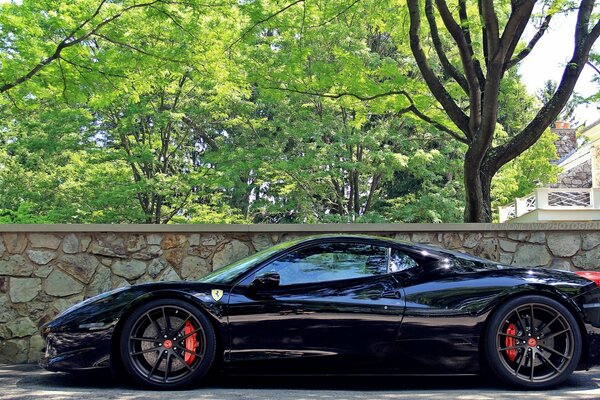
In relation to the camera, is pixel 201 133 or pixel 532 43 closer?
pixel 532 43

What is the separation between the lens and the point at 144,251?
7793mm

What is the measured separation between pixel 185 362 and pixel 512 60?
9.58m

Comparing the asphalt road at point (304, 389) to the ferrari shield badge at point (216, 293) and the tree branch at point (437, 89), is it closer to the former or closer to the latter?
the ferrari shield badge at point (216, 293)

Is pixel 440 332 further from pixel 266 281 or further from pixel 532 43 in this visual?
pixel 532 43

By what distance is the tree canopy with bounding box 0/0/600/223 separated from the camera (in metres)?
11.8

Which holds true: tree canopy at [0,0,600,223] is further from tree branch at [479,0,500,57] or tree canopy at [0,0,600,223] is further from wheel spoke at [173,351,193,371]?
wheel spoke at [173,351,193,371]

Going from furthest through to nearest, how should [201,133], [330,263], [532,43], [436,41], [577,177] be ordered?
[577,177], [201,133], [532,43], [436,41], [330,263]

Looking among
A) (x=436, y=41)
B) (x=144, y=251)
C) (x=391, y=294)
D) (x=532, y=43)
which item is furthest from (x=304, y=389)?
(x=532, y=43)

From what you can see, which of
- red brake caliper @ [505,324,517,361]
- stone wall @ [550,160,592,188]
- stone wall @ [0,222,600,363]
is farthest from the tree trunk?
stone wall @ [550,160,592,188]

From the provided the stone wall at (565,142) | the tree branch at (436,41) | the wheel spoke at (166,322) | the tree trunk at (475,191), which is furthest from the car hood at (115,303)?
the stone wall at (565,142)

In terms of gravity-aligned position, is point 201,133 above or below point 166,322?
above

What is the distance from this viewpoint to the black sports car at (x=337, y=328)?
15.8 ft

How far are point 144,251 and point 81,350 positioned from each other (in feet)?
9.90

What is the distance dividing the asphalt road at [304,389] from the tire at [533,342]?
134 millimetres
